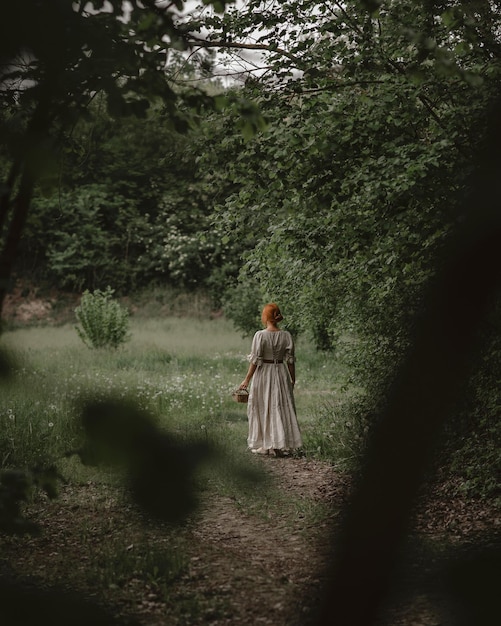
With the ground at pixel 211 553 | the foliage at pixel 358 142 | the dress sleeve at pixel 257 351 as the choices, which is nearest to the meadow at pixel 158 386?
the ground at pixel 211 553

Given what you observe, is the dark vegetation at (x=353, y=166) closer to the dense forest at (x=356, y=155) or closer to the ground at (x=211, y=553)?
the dense forest at (x=356, y=155)

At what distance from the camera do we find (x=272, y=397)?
8398 millimetres

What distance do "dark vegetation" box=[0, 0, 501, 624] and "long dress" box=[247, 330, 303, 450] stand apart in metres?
0.53

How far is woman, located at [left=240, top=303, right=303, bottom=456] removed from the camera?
8.25 metres

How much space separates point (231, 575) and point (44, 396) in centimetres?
360

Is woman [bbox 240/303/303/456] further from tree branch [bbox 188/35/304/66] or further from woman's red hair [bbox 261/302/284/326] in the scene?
tree branch [bbox 188/35/304/66]

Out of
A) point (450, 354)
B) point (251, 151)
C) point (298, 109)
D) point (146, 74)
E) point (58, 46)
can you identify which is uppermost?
point (298, 109)

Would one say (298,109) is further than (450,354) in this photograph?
Yes

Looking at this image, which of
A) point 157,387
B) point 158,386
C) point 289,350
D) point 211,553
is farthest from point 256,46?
point 158,386

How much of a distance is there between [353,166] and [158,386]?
20.7 ft

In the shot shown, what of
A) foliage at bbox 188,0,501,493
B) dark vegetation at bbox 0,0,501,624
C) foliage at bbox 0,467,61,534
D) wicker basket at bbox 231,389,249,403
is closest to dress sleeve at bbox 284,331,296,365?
dark vegetation at bbox 0,0,501,624

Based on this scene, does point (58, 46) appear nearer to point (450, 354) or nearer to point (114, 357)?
point (450, 354)

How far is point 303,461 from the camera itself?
26.2 ft

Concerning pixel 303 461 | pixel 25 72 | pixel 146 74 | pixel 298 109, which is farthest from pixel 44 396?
pixel 303 461
